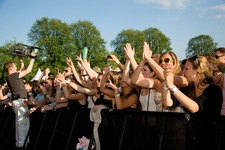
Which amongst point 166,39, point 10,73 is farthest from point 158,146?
point 166,39

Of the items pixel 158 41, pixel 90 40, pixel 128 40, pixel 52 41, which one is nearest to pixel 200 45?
pixel 158 41

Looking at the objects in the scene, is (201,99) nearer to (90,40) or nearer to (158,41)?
(90,40)

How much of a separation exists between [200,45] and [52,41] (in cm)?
3850

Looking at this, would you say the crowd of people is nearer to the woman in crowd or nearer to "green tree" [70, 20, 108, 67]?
the woman in crowd

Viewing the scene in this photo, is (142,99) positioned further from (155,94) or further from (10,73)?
(10,73)

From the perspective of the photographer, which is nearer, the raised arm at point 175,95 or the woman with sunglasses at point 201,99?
the woman with sunglasses at point 201,99

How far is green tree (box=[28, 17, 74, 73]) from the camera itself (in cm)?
5112

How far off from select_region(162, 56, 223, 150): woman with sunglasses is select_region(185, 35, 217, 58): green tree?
70071mm

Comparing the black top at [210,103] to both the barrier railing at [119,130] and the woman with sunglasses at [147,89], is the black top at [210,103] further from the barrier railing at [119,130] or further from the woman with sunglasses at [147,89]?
the woman with sunglasses at [147,89]

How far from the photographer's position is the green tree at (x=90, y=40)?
5728 cm

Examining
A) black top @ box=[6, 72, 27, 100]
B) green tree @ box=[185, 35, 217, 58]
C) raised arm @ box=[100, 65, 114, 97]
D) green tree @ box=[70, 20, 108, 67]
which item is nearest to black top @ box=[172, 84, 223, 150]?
raised arm @ box=[100, 65, 114, 97]

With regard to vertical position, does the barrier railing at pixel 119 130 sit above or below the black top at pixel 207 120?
below

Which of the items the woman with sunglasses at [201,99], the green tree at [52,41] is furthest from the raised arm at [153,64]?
the green tree at [52,41]

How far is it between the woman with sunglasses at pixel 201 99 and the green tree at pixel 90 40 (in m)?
52.7
